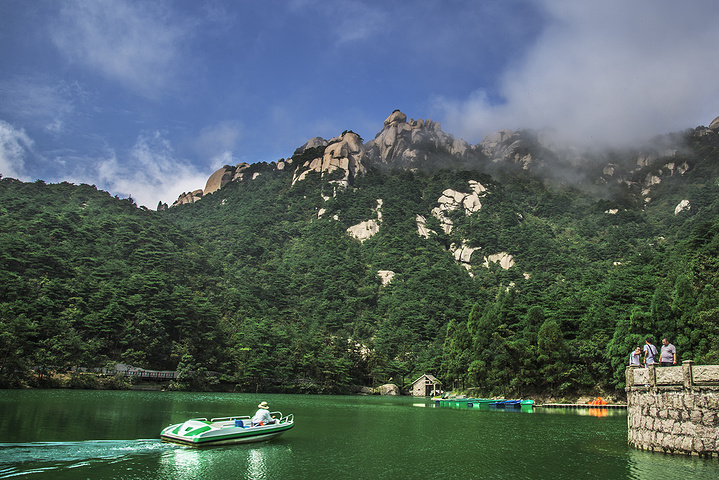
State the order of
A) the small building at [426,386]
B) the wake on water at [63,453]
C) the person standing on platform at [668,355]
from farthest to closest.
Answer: the small building at [426,386] < the person standing on platform at [668,355] < the wake on water at [63,453]

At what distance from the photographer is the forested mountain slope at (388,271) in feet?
144

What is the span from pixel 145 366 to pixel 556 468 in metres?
49.9

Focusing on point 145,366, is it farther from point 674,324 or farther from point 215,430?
point 674,324

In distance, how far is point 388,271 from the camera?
106062 millimetres

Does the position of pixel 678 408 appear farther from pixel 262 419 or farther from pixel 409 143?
pixel 409 143

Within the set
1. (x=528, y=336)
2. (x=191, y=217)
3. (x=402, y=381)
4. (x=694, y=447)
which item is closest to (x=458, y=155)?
(x=191, y=217)

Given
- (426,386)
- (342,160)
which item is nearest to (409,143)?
(342,160)

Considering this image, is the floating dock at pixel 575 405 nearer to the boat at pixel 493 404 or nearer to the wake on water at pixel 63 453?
the boat at pixel 493 404

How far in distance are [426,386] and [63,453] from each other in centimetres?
5745

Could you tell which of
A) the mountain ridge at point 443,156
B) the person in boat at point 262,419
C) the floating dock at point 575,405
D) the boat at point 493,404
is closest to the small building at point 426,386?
the boat at point 493,404

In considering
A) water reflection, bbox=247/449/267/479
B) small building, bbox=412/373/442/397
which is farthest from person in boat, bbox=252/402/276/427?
small building, bbox=412/373/442/397

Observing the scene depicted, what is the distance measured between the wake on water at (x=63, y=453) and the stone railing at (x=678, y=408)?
50.9 feet

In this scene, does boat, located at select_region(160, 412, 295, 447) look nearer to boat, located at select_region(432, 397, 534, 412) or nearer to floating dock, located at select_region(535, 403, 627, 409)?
boat, located at select_region(432, 397, 534, 412)

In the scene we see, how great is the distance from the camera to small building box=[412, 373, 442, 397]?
66062 millimetres
